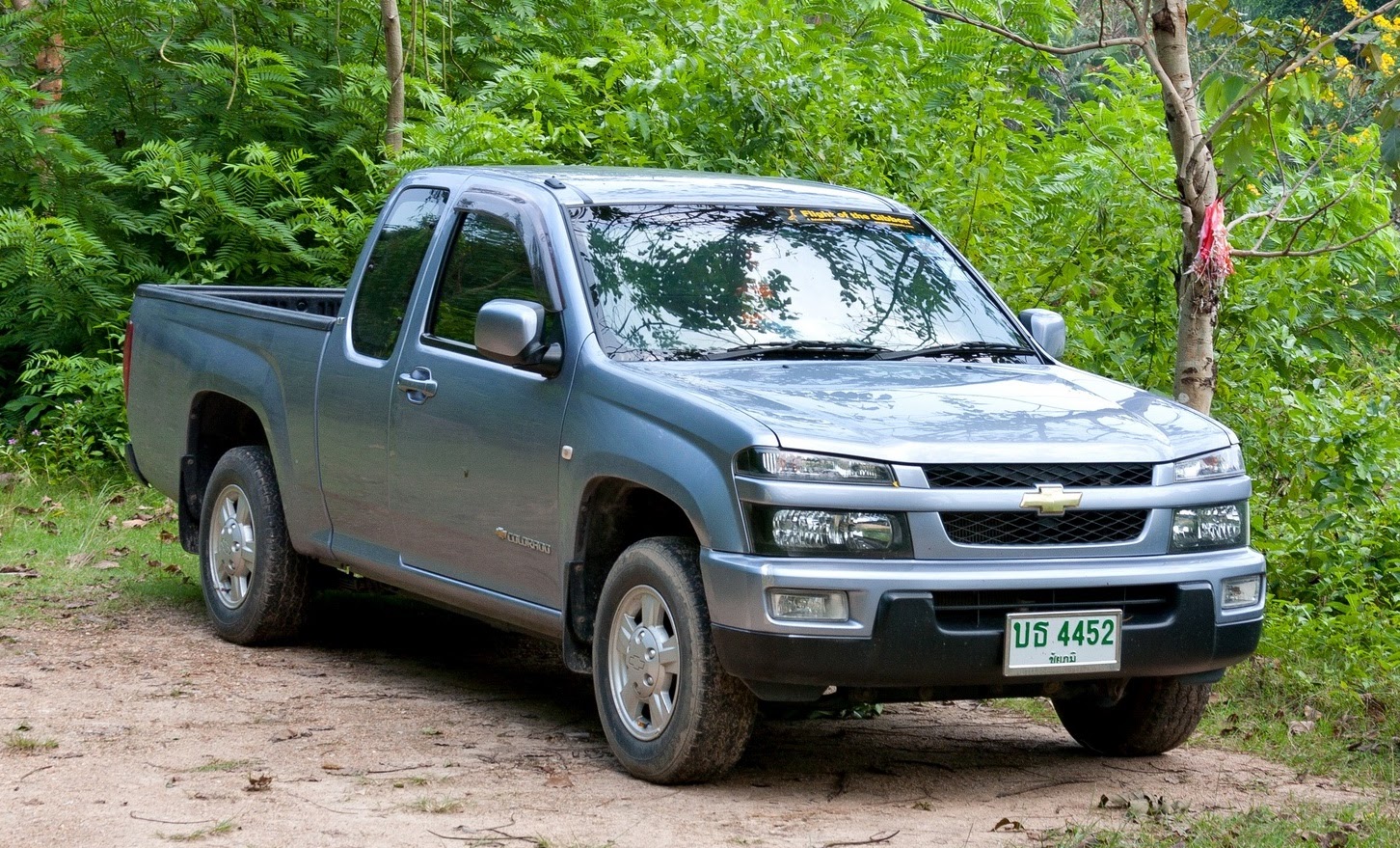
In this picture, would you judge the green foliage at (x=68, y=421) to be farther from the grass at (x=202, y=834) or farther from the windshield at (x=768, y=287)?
the grass at (x=202, y=834)

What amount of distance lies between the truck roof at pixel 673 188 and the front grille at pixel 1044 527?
189cm

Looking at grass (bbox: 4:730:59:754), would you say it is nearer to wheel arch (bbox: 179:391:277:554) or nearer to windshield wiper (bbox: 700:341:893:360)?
wheel arch (bbox: 179:391:277:554)

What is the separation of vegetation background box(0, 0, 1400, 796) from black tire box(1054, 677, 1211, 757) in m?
0.65

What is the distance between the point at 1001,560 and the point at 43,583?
5.61 meters

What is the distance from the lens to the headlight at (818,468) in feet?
15.6

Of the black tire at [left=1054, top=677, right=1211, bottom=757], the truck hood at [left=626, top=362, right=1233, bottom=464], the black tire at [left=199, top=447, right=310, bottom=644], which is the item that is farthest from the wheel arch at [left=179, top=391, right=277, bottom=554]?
the black tire at [left=1054, top=677, right=1211, bottom=757]

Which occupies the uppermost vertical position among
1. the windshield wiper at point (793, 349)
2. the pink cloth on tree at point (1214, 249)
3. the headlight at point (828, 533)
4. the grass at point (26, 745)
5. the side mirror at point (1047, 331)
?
the pink cloth on tree at point (1214, 249)

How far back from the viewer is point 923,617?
476cm

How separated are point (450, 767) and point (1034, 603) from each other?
1893 millimetres

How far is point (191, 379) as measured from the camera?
7.96 meters

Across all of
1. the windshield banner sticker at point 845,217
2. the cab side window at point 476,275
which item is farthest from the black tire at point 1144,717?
the cab side window at point 476,275

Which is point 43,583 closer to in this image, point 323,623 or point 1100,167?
point 323,623

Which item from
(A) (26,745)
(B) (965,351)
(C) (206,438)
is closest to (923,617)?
(B) (965,351)

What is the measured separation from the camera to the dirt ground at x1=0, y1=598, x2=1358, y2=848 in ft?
15.6
